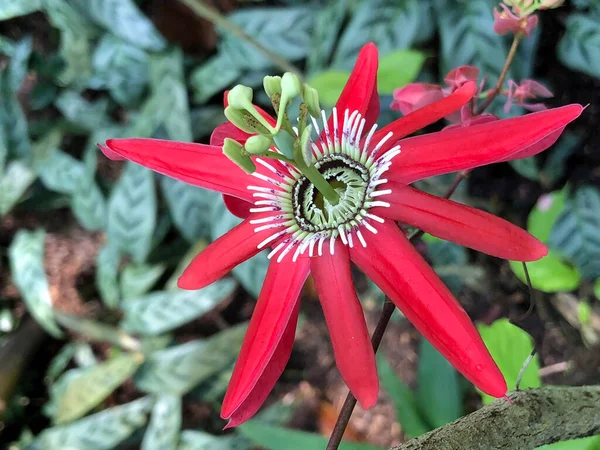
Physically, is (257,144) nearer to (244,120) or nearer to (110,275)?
(244,120)

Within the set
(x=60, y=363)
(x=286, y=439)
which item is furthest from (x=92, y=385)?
(x=286, y=439)

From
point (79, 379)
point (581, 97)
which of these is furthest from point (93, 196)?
point (581, 97)

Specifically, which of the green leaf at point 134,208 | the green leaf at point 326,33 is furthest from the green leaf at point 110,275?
the green leaf at point 326,33

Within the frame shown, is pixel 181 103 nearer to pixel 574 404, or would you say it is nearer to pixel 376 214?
pixel 376 214

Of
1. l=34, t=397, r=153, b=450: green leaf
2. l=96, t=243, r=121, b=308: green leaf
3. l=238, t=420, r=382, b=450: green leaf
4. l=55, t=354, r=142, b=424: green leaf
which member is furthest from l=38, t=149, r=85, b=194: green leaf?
l=238, t=420, r=382, b=450: green leaf

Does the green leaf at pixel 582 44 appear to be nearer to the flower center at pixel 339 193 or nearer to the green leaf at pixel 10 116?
→ the flower center at pixel 339 193

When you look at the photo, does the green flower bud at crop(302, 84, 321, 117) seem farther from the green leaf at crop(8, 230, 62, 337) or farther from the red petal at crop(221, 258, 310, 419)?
the green leaf at crop(8, 230, 62, 337)
